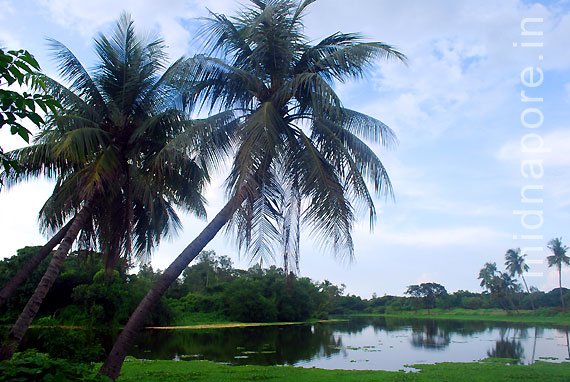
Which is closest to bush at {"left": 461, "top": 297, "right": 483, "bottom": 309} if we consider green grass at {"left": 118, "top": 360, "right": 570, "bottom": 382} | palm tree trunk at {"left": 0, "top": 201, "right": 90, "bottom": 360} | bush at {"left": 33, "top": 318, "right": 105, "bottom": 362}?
green grass at {"left": 118, "top": 360, "right": 570, "bottom": 382}

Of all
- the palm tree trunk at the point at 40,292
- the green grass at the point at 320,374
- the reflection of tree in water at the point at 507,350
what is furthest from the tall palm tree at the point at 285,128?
the reflection of tree in water at the point at 507,350

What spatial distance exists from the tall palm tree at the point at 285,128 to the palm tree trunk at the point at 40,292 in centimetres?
280

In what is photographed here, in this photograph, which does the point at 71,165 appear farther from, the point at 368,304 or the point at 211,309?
the point at 368,304

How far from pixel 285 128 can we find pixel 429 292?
279 feet

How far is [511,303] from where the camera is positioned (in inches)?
2601

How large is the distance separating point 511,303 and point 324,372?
63.9 m

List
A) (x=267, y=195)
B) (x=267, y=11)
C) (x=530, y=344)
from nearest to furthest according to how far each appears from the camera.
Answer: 1. (x=267, y=11)
2. (x=267, y=195)
3. (x=530, y=344)

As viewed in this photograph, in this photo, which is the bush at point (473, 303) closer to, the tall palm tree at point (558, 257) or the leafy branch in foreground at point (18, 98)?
the tall palm tree at point (558, 257)

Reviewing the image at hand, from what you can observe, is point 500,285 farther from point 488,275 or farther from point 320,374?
point 320,374

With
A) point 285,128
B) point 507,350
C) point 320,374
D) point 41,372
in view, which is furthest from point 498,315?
point 41,372

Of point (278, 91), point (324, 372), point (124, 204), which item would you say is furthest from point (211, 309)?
point (278, 91)

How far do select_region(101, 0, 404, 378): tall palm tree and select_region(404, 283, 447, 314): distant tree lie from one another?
83.5 meters

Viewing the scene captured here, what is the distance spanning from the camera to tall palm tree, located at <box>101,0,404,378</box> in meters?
7.34

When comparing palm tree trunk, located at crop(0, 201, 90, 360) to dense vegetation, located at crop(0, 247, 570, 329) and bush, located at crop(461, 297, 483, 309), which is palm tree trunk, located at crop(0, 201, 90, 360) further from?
bush, located at crop(461, 297, 483, 309)
